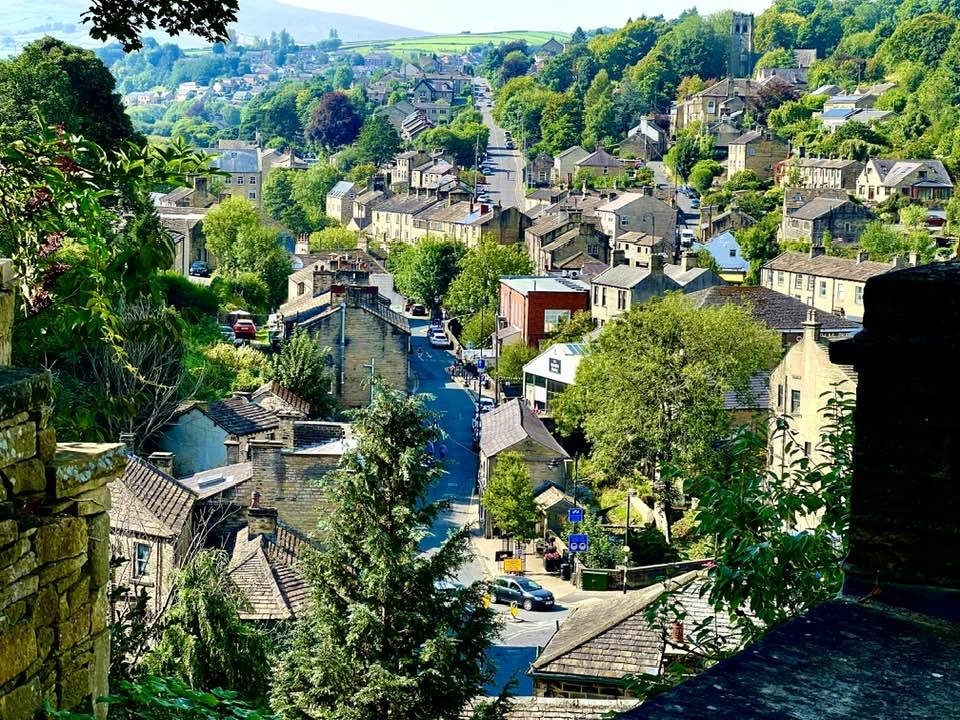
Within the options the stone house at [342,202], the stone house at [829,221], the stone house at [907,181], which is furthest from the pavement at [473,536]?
the stone house at [342,202]

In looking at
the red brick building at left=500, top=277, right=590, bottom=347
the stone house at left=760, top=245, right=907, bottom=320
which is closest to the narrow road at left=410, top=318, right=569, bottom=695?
the red brick building at left=500, top=277, right=590, bottom=347

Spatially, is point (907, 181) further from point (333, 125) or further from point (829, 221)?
point (333, 125)

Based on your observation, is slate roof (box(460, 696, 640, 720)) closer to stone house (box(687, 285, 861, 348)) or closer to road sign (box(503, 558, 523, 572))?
road sign (box(503, 558, 523, 572))

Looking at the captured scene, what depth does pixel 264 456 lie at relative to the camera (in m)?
27.6

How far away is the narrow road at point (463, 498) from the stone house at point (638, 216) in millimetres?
14129

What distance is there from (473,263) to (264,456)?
50535 millimetres

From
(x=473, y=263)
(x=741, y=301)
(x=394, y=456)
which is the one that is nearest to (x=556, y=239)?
(x=473, y=263)

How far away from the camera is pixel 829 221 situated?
8944cm

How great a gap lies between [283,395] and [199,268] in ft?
116

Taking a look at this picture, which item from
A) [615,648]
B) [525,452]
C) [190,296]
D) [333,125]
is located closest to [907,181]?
[190,296]

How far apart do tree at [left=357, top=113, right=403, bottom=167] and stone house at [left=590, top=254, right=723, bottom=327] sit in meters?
88.0

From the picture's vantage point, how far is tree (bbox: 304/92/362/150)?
175500 millimetres

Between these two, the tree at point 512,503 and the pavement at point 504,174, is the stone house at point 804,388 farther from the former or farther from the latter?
the pavement at point 504,174

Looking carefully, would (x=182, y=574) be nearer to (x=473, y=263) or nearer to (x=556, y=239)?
(x=473, y=263)
